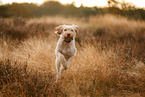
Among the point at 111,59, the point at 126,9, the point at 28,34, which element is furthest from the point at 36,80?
the point at 126,9

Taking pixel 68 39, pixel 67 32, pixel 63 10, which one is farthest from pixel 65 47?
pixel 63 10

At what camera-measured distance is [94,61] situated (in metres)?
3.63

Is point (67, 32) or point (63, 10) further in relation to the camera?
point (63, 10)

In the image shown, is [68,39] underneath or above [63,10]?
underneath

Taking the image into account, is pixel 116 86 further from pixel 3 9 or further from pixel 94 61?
pixel 3 9

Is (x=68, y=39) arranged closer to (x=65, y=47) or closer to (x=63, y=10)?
(x=65, y=47)

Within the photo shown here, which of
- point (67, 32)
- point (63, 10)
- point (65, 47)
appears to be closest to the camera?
Answer: point (67, 32)

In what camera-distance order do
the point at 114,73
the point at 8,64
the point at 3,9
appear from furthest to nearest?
the point at 3,9, the point at 114,73, the point at 8,64

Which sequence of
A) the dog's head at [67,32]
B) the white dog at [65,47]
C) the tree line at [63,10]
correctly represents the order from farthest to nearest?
the tree line at [63,10]
the white dog at [65,47]
the dog's head at [67,32]

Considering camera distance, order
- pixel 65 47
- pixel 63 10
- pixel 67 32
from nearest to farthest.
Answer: pixel 67 32 → pixel 65 47 → pixel 63 10

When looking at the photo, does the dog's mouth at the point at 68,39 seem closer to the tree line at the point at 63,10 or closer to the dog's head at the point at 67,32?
the dog's head at the point at 67,32

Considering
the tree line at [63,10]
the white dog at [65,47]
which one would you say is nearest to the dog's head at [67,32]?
the white dog at [65,47]

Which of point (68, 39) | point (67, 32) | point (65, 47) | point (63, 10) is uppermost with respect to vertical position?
point (63, 10)

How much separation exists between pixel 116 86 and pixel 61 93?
4.09ft
